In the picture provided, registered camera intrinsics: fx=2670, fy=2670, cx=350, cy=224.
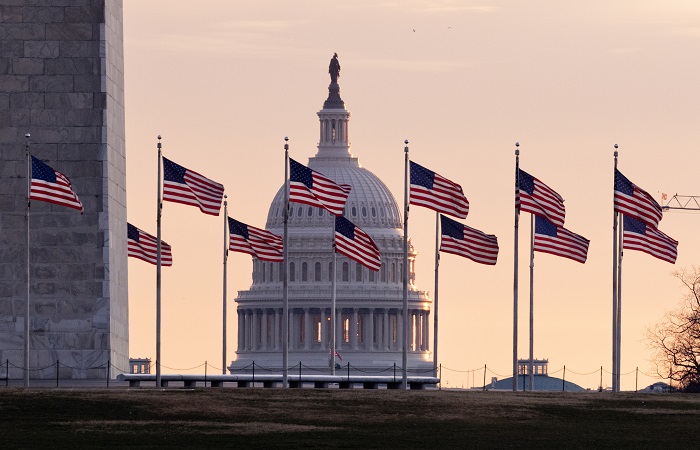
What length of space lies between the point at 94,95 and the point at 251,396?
63.6 ft

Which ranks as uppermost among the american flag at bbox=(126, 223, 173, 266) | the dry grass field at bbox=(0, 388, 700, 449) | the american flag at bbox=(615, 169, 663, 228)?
the american flag at bbox=(615, 169, 663, 228)

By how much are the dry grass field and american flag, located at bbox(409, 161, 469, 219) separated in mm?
11641

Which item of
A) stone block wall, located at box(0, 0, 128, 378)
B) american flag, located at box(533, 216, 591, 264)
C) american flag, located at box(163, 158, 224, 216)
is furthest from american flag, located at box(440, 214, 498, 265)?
stone block wall, located at box(0, 0, 128, 378)

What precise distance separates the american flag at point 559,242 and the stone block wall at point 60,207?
1686 cm

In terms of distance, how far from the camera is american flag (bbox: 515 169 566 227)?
10275 centimetres

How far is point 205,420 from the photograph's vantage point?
253ft

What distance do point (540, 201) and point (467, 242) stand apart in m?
6.07

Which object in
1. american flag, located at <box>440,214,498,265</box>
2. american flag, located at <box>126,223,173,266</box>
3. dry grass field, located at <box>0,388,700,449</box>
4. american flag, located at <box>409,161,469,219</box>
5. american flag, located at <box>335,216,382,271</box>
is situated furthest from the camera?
american flag, located at <box>126,223,173,266</box>

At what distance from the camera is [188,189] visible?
102 m

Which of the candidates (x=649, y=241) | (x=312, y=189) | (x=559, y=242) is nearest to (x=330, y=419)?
(x=312, y=189)

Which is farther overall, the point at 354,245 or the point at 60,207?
the point at 354,245

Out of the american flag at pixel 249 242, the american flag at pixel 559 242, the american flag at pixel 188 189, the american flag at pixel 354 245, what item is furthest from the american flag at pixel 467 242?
the american flag at pixel 188 189

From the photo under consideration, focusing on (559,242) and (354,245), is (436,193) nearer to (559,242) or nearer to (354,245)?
(559,242)

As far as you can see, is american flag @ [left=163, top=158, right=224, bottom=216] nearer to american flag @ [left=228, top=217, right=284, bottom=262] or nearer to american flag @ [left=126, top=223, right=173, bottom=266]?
american flag @ [left=126, top=223, right=173, bottom=266]
